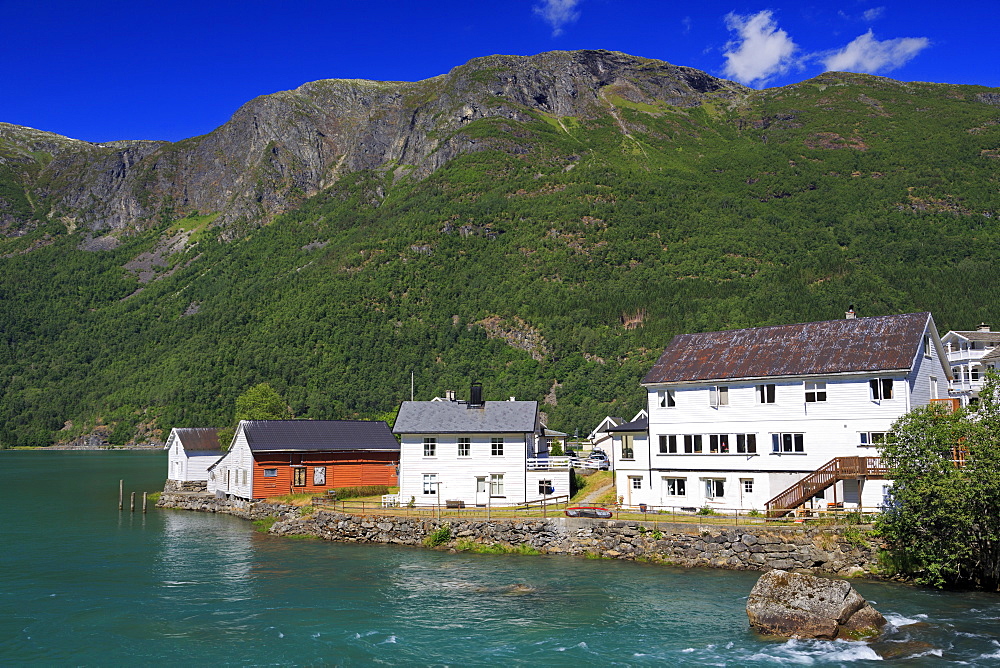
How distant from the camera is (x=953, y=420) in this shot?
39156 millimetres

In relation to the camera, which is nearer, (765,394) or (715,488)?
(765,394)

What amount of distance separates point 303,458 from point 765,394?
138 feet

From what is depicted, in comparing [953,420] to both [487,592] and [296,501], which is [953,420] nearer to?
[487,592]

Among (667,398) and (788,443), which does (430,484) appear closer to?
(667,398)

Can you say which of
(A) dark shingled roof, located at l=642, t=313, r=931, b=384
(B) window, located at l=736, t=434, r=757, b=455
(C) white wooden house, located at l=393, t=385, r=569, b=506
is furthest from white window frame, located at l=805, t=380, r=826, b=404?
(C) white wooden house, located at l=393, t=385, r=569, b=506

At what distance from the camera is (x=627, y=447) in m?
61.2

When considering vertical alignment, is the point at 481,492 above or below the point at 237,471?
below

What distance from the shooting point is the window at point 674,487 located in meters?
53.5

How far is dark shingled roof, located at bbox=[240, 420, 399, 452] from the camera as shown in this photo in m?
72.9

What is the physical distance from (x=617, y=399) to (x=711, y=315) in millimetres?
36563

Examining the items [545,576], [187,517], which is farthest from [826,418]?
[187,517]

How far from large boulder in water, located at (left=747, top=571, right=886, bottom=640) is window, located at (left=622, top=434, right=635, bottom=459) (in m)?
24.4

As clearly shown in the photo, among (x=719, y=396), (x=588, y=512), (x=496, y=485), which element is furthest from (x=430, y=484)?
(x=719, y=396)

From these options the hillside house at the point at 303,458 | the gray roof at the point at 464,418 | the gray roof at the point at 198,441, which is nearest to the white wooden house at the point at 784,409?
the gray roof at the point at 464,418
